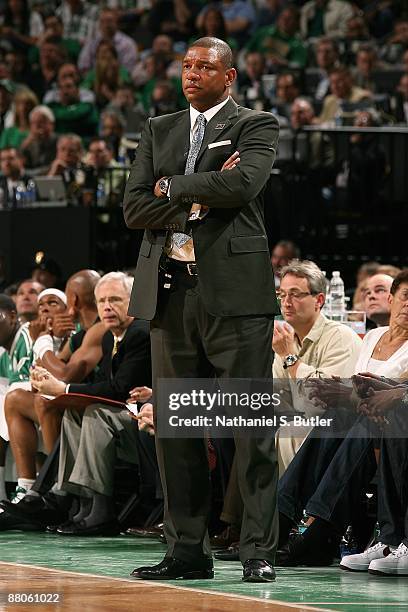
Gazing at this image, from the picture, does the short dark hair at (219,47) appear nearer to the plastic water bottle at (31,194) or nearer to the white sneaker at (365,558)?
the white sneaker at (365,558)

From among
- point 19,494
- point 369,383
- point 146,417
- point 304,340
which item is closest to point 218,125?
point 369,383

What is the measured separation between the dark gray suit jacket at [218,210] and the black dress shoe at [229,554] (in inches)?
54.0

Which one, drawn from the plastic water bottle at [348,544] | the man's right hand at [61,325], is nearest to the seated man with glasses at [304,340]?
the plastic water bottle at [348,544]

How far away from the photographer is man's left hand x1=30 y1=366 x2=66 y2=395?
7289 millimetres

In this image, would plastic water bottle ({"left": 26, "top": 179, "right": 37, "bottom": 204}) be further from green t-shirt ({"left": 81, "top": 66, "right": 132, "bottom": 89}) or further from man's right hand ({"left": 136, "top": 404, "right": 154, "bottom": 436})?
man's right hand ({"left": 136, "top": 404, "right": 154, "bottom": 436})

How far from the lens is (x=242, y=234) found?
5082 millimetres

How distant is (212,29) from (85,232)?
4.82 metres

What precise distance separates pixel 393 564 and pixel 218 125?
6.09 ft

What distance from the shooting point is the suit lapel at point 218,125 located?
17.0ft

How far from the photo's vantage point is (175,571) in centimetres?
514

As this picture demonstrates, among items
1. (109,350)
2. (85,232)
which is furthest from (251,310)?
(85,232)

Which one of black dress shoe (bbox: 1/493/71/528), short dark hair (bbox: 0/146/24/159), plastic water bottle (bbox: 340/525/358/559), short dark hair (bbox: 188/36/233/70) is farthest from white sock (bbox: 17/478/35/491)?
short dark hair (bbox: 0/146/24/159)

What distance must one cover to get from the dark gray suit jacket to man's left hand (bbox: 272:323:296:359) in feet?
4.62

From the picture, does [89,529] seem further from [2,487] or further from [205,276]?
[205,276]
